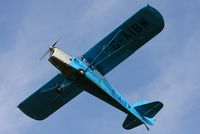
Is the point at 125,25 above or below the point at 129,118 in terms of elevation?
above

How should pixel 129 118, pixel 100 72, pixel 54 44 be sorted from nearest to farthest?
Result: pixel 54 44, pixel 100 72, pixel 129 118

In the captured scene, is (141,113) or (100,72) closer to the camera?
(100,72)

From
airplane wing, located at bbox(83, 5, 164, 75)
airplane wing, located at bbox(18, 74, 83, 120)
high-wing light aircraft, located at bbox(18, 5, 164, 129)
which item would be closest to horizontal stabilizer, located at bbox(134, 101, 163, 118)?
high-wing light aircraft, located at bbox(18, 5, 164, 129)

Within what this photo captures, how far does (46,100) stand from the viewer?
108 feet

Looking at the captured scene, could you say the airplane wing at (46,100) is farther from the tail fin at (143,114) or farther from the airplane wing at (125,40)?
the tail fin at (143,114)

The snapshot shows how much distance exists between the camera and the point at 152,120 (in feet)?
112

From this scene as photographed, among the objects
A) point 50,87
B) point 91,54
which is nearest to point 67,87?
point 50,87

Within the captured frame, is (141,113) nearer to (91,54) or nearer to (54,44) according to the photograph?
(91,54)

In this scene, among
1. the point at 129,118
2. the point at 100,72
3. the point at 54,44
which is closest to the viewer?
the point at 54,44

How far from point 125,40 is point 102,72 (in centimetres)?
209

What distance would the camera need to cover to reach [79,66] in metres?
29.0

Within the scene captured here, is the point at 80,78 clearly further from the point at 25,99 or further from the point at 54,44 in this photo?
the point at 25,99

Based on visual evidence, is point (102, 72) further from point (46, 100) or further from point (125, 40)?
point (46, 100)

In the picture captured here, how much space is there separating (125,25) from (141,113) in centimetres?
606
